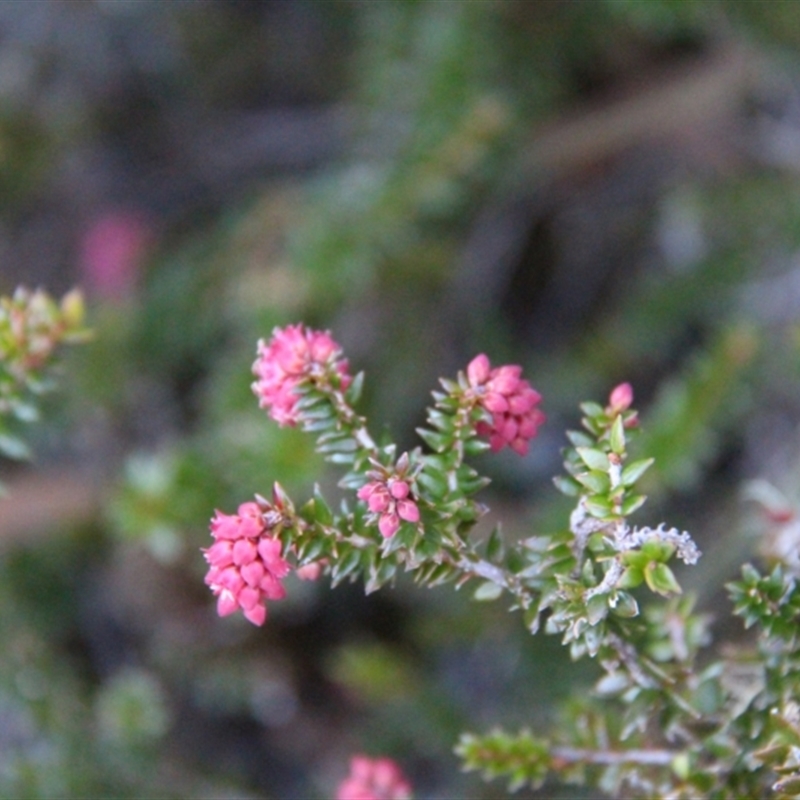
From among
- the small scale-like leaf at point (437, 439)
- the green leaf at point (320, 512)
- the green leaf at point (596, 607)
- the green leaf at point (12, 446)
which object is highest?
the green leaf at point (12, 446)

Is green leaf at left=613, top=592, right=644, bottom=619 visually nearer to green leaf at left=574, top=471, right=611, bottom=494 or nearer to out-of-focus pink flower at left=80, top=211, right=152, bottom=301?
green leaf at left=574, top=471, right=611, bottom=494

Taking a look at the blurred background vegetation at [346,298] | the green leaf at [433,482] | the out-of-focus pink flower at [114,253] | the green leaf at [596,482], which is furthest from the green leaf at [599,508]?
the out-of-focus pink flower at [114,253]

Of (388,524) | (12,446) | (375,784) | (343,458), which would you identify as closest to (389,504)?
(388,524)

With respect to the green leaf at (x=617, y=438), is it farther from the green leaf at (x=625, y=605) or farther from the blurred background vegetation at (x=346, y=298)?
the blurred background vegetation at (x=346, y=298)

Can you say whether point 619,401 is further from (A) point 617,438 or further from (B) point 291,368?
(B) point 291,368

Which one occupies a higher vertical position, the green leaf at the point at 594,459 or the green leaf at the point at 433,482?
the green leaf at the point at 433,482
